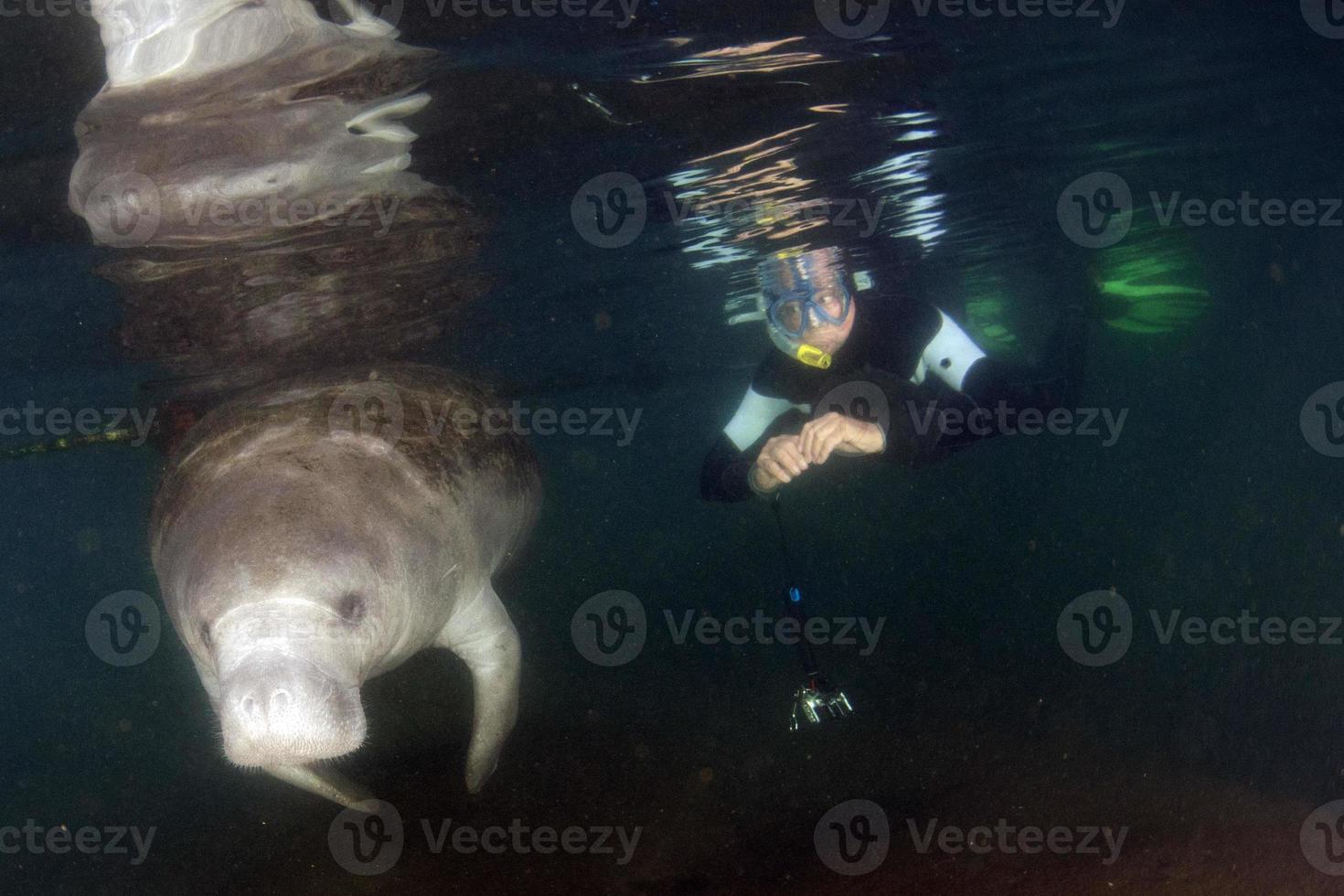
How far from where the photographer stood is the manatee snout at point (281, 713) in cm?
310

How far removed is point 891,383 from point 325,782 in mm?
4618

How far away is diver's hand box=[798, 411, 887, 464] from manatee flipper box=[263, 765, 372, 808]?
355cm

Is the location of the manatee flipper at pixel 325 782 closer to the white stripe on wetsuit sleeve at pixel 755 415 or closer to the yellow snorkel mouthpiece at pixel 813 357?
the white stripe on wetsuit sleeve at pixel 755 415

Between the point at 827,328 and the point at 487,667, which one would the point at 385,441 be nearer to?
the point at 487,667

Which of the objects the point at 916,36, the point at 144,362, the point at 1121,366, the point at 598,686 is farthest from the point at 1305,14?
the point at 1121,366

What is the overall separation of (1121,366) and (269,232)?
4915cm

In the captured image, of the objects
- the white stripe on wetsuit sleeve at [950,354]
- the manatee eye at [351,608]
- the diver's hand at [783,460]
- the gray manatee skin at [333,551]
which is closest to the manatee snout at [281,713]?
the gray manatee skin at [333,551]

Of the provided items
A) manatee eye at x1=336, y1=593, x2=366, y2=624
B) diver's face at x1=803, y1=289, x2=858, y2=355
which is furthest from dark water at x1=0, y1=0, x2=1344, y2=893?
manatee eye at x1=336, y1=593, x2=366, y2=624

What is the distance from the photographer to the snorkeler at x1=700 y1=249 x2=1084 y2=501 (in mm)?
5871

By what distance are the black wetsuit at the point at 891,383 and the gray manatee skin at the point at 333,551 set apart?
2.05 m

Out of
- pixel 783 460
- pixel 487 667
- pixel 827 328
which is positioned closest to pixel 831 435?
pixel 783 460

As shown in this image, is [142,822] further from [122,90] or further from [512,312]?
[122,90]

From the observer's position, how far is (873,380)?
245 inches

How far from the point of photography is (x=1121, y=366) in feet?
154
